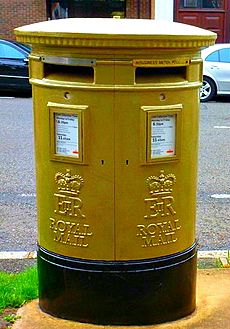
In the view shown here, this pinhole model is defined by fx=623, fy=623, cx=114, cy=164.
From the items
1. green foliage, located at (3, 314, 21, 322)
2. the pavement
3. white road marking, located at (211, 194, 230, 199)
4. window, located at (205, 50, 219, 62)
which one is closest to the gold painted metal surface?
the pavement

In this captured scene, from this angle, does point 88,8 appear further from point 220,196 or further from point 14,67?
point 220,196

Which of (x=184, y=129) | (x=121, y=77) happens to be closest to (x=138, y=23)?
(x=121, y=77)

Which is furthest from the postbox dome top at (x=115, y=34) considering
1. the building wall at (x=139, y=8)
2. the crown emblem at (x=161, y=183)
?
the building wall at (x=139, y=8)

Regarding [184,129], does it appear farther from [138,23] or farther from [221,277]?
[221,277]

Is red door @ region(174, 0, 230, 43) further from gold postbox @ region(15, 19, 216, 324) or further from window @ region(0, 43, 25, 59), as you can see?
gold postbox @ region(15, 19, 216, 324)

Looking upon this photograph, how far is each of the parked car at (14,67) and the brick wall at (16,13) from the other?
20.2 feet

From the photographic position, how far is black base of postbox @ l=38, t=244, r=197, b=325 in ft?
10.0

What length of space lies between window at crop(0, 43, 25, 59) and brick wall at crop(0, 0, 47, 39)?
20.0 ft

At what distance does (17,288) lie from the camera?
3.65 m

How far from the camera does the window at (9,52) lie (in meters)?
14.8

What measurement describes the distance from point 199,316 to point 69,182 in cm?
104

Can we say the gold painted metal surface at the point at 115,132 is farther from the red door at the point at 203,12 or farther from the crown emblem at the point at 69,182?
the red door at the point at 203,12

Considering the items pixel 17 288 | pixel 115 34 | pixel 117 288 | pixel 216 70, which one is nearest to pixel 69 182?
pixel 117 288

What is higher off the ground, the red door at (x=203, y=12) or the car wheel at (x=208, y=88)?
the red door at (x=203, y=12)
